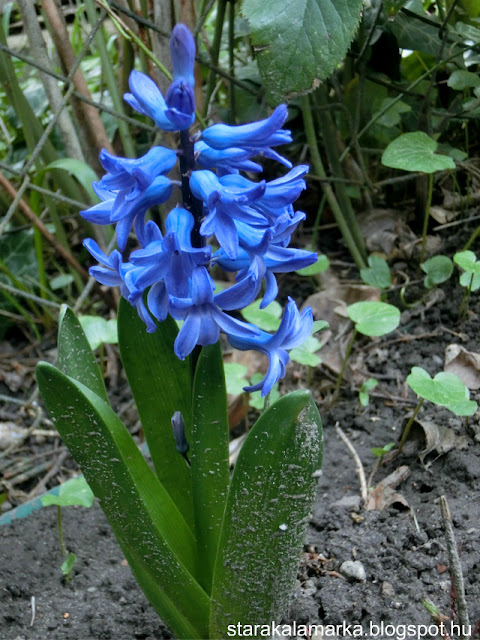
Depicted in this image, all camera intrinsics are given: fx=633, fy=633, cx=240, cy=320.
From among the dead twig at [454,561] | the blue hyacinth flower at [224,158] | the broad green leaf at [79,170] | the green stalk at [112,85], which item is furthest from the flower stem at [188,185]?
the green stalk at [112,85]

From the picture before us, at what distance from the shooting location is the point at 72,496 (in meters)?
1.35

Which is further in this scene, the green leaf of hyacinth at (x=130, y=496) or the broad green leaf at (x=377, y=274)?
the broad green leaf at (x=377, y=274)

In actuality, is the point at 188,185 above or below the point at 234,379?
above

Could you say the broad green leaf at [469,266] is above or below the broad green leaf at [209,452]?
below

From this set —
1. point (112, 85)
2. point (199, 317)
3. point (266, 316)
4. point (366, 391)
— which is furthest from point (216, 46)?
point (199, 317)

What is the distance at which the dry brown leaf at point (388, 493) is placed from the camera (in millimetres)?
1445

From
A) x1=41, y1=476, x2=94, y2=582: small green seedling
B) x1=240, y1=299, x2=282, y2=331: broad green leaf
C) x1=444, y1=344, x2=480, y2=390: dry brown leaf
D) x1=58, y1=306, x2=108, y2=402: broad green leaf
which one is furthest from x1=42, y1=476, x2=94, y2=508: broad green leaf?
x1=444, y1=344, x2=480, y2=390: dry brown leaf

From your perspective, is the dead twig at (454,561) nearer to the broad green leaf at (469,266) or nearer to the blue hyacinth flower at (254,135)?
the blue hyacinth flower at (254,135)

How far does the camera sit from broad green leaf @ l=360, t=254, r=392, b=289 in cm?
212

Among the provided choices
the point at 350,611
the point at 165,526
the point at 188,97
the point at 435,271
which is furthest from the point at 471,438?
the point at 188,97

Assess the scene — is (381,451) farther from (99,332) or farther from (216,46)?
(216,46)

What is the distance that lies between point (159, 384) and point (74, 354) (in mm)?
162

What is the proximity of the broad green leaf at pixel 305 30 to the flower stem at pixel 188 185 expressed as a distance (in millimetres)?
615

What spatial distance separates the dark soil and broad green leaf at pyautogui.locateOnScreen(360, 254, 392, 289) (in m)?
0.39
